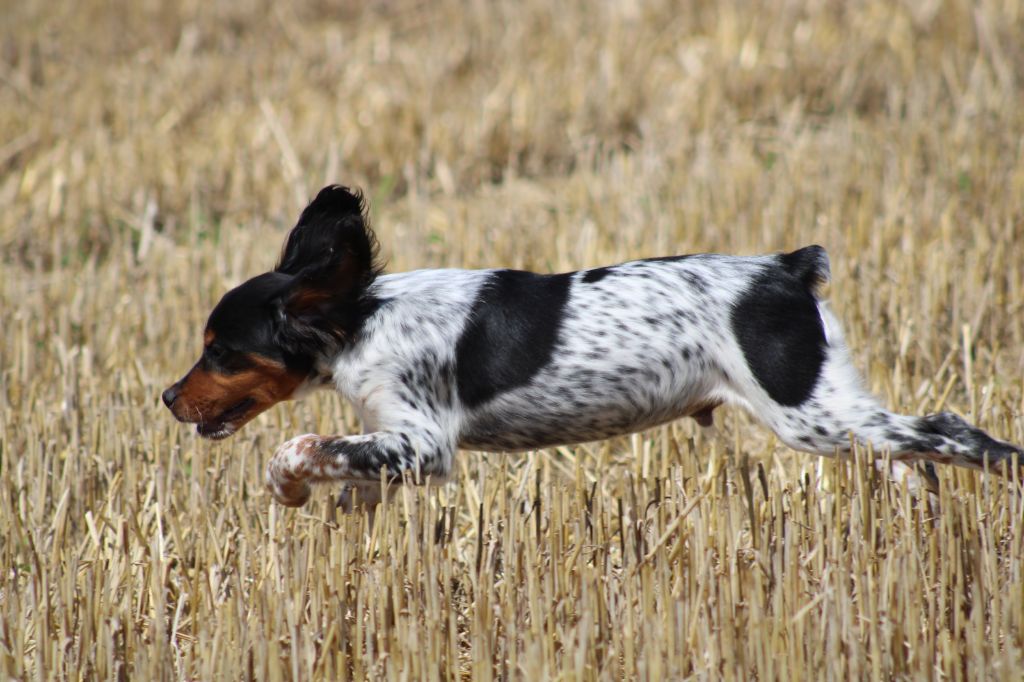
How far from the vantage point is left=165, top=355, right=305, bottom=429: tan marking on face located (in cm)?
374

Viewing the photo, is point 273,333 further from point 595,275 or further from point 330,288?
point 595,275

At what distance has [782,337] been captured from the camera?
3.73 metres

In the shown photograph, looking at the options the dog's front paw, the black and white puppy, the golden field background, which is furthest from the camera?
the black and white puppy

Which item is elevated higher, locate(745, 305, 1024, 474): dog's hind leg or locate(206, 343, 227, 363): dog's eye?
locate(206, 343, 227, 363): dog's eye

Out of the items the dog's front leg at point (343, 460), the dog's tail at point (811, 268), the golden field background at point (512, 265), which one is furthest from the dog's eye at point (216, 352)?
the dog's tail at point (811, 268)

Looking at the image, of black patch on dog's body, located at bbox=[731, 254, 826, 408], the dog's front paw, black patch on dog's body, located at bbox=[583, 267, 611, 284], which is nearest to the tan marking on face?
the dog's front paw

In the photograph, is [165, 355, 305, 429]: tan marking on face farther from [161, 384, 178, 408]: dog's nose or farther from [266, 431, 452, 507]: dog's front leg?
[266, 431, 452, 507]: dog's front leg

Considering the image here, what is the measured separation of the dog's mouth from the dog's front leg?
0.25 metres

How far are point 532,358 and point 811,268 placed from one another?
35.3 inches

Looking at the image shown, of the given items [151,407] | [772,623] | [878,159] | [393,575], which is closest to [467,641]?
[393,575]

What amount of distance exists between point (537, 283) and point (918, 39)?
6956 millimetres

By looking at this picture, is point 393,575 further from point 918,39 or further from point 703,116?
point 918,39

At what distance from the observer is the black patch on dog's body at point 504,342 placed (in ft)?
12.4

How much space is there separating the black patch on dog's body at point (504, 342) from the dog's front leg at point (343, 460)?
0.90 ft
